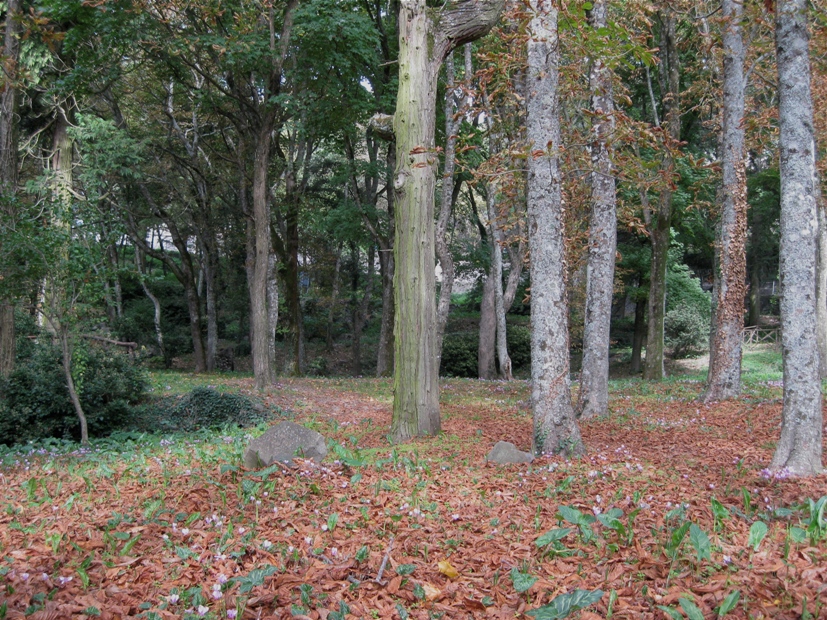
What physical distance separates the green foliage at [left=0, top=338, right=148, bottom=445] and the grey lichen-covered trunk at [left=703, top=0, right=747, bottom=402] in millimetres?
10150

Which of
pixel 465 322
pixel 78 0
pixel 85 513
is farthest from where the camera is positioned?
pixel 465 322

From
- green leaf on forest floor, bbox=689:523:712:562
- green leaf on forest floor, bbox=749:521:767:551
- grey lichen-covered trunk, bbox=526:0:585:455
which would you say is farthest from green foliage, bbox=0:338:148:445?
green leaf on forest floor, bbox=749:521:767:551

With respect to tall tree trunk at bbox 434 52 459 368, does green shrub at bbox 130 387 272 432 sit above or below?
below

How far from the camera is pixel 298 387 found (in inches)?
559

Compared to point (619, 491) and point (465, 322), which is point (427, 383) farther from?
point (465, 322)

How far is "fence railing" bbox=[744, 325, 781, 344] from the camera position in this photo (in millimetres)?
24922

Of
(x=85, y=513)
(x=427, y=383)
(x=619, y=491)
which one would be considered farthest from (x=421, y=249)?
(x=85, y=513)

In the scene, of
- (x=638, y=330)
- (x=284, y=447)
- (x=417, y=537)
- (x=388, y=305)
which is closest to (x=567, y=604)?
(x=417, y=537)

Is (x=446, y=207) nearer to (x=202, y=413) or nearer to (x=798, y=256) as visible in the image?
(x=202, y=413)

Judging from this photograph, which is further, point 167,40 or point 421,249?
point 167,40

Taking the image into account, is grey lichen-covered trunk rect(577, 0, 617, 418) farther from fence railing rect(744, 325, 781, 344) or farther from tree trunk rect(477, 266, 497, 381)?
fence railing rect(744, 325, 781, 344)

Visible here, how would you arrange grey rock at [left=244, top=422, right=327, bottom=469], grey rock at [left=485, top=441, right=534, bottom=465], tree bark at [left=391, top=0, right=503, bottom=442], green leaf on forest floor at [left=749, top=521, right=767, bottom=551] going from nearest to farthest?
green leaf on forest floor at [left=749, top=521, right=767, bottom=551] → grey rock at [left=244, top=422, right=327, bottom=469] → grey rock at [left=485, top=441, right=534, bottom=465] → tree bark at [left=391, top=0, right=503, bottom=442]

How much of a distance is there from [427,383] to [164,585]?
14.5 feet

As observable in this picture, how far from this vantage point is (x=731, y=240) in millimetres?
10164
